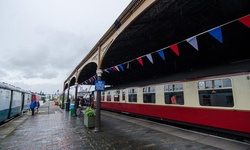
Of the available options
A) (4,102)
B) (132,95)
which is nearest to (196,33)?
(132,95)

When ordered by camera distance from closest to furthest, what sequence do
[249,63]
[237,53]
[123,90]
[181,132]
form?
[249,63]
[181,132]
[237,53]
[123,90]

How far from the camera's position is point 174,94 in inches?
285

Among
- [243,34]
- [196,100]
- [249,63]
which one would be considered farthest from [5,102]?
[243,34]

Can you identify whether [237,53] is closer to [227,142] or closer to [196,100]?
[196,100]

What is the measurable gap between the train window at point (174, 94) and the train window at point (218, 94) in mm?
1025

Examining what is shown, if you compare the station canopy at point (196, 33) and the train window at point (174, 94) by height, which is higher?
the station canopy at point (196, 33)

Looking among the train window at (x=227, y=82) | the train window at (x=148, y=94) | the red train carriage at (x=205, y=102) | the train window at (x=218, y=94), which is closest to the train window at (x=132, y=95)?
the red train carriage at (x=205, y=102)

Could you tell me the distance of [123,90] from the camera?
12133 millimetres

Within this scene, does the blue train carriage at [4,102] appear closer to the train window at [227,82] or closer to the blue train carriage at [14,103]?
the blue train carriage at [14,103]

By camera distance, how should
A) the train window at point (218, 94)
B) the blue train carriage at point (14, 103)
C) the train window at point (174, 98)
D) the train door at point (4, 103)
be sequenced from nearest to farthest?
the train window at point (218, 94) < the train window at point (174, 98) < the train door at point (4, 103) < the blue train carriage at point (14, 103)

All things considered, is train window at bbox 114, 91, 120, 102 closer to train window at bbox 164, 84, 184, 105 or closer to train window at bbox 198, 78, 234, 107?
train window at bbox 164, 84, 184, 105

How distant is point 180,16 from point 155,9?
3.98 ft

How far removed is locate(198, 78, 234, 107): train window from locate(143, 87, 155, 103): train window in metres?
3.08

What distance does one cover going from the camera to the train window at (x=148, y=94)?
8.70 m
